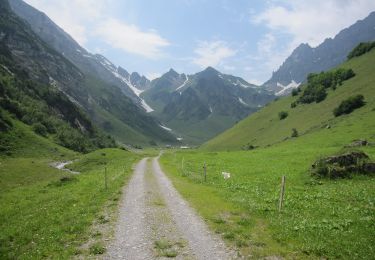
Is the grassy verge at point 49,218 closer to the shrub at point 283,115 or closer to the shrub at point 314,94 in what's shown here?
the shrub at point 314,94

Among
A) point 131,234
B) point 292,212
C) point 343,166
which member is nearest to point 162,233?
point 131,234

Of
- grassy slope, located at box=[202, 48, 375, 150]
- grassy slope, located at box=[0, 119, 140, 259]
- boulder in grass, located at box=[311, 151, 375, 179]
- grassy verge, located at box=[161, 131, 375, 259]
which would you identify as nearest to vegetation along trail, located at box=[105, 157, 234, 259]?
grassy verge, located at box=[161, 131, 375, 259]

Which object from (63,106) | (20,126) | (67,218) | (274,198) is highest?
(63,106)

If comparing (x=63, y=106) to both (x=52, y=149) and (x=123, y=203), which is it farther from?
(x=123, y=203)

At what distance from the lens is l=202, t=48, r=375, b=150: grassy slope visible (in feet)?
342

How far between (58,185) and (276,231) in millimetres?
34045

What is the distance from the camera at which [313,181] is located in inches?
1362

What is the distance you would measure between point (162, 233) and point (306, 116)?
376ft

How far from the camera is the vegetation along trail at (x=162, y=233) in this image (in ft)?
52.0

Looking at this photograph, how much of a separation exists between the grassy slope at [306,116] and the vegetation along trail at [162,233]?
69817 mm

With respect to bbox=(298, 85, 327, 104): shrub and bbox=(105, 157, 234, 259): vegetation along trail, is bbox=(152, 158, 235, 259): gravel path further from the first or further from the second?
bbox=(298, 85, 327, 104): shrub

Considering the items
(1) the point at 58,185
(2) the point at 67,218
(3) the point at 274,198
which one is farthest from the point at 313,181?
(1) the point at 58,185

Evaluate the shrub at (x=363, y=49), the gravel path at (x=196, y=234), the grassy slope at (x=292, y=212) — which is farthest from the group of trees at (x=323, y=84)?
the gravel path at (x=196, y=234)

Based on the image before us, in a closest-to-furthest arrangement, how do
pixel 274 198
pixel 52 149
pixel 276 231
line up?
pixel 276 231, pixel 274 198, pixel 52 149
